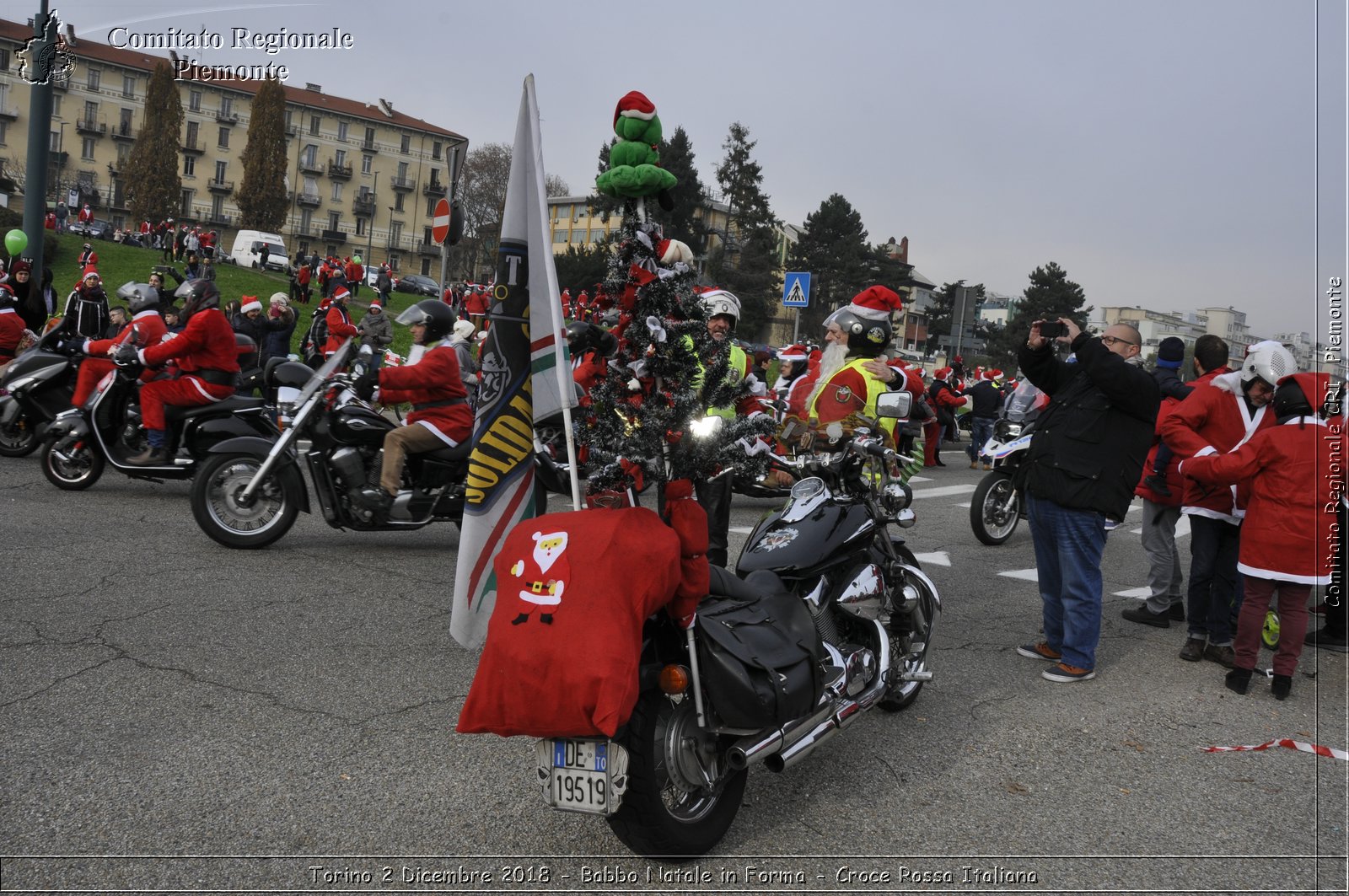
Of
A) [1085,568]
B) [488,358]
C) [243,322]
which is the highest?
[243,322]

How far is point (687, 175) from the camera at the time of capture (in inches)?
2173

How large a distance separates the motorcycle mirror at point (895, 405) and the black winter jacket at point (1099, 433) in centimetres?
160

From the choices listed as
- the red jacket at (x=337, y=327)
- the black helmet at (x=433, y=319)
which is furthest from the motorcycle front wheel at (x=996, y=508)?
the red jacket at (x=337, y=327)

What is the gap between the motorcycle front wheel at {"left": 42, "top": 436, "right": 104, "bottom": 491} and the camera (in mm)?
8930

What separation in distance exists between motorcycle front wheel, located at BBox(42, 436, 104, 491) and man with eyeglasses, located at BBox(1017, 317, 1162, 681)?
7538 millimetres

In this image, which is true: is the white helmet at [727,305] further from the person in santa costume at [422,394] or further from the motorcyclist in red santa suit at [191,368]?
the motorcyclist in red santa suit at [191,368]

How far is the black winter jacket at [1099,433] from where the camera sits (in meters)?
5.45

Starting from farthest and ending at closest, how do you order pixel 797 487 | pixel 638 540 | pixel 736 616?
pixel 797 487 < pixel 736 616 < pixel 638 540

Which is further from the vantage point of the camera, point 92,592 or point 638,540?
point 92,592

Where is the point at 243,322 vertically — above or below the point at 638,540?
above

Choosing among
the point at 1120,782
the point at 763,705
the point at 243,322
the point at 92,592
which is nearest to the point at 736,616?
the point at 763,705

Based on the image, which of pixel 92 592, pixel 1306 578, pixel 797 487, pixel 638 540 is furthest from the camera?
pixel 92 592

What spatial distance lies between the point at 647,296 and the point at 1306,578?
14.2 ft

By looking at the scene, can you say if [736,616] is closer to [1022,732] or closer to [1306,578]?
[1022,732]
